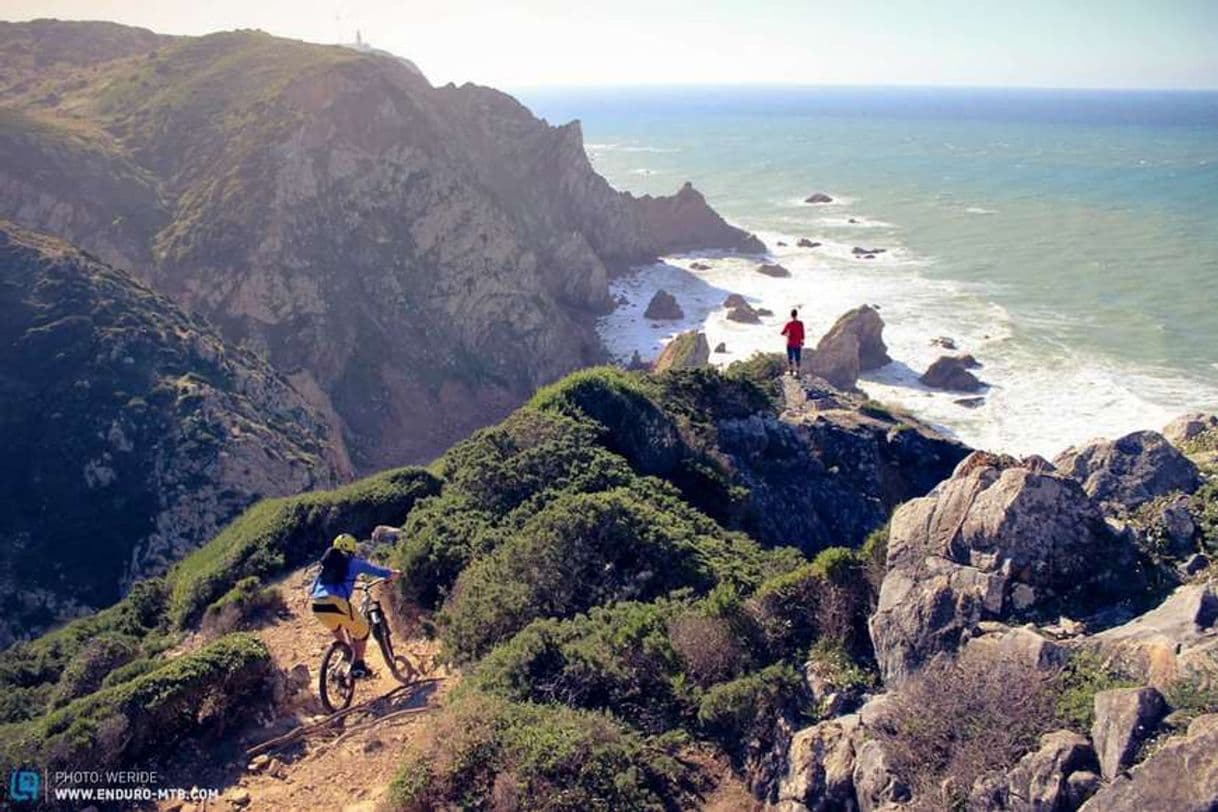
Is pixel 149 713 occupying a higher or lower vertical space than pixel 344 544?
lower

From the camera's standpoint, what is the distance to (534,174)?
59.1 meters

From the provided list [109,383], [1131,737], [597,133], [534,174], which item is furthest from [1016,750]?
[597,133]

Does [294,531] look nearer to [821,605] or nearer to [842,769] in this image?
[821,605]

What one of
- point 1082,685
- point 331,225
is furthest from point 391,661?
point 331,225

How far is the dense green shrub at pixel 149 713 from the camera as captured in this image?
8156 mm

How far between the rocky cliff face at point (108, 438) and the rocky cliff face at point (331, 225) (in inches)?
304

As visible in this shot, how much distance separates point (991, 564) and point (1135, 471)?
4.75 metres

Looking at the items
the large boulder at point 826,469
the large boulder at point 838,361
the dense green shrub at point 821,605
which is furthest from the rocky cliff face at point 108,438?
the large boulder at point 838,361

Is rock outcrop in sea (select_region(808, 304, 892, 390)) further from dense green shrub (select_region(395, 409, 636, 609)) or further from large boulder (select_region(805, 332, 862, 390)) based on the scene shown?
dense green shrub (select_region(395, 409, 636, 609))

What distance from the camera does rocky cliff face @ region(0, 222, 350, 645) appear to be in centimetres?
2348

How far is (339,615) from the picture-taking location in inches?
360

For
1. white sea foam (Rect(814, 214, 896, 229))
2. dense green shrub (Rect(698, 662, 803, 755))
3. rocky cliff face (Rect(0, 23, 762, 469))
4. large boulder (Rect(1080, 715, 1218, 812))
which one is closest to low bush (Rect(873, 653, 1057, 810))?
large boulder (Rect(1080, 715, 1218, 812))

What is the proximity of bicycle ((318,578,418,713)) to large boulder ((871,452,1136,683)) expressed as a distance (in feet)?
18.3

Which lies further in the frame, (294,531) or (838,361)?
(838,361)
